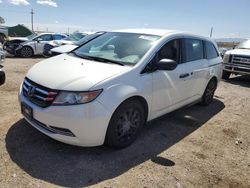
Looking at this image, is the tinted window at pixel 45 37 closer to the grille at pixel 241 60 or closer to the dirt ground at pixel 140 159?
the grille at pixel 241 60

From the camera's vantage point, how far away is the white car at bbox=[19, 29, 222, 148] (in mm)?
3281

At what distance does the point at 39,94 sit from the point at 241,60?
8797 mm

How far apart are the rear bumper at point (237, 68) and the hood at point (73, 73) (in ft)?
25.2

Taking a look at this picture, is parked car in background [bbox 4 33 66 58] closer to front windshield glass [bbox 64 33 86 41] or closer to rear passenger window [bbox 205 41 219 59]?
front windshield glass [bbox 64 33 86 41]

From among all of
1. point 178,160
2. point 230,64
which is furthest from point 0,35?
point 178,160

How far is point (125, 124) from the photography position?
12.6ft

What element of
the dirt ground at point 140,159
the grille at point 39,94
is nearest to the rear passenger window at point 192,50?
the dirt ground at point 140,159

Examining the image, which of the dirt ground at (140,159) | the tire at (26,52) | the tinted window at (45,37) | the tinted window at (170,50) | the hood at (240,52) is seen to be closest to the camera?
the dirt ground at (140,159)

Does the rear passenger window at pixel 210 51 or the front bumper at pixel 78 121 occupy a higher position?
the rear passenger window at pixel 210 51

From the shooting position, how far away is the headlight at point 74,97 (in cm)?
325

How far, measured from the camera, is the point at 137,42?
4.40m

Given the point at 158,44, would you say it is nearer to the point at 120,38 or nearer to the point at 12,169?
the point at 120,38

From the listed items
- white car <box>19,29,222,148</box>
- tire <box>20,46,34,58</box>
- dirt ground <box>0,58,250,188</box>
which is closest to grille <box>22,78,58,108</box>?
white car <box>19,29,222,148</box>

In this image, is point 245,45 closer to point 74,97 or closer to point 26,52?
point 74,97
